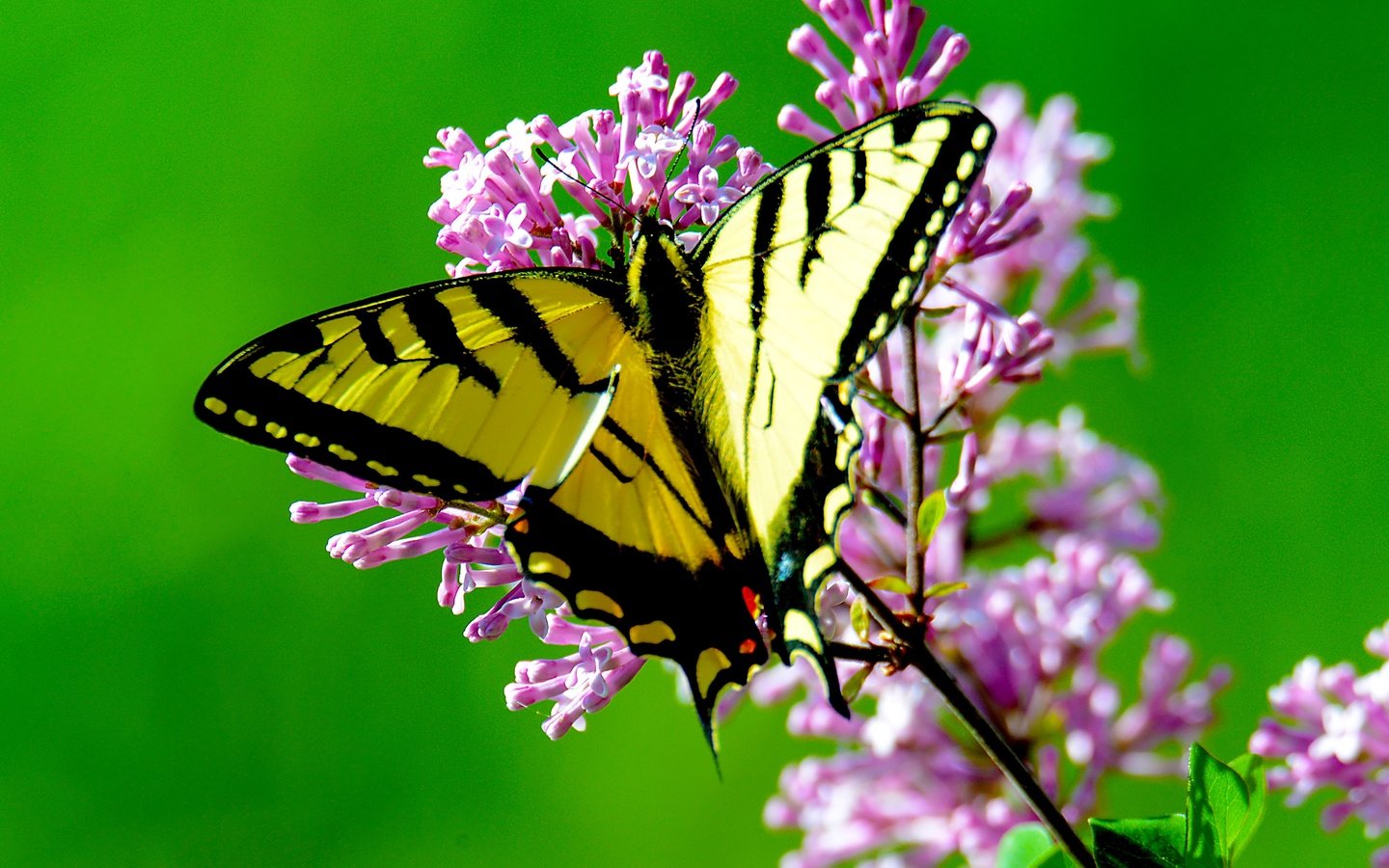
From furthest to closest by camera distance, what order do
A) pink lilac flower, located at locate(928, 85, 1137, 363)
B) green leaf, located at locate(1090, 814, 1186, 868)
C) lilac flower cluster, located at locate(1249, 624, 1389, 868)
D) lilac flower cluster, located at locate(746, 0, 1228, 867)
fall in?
pink lilac flower, located at locate(928, 85, 1137, 363) → lilac flower cluster, located at locate(746, 0, 1228, 867) → lilac flower cluster, located at locate(1249, 624, 1389, 868) → green leaf, located at locate(1090, 814, 1186, 868)

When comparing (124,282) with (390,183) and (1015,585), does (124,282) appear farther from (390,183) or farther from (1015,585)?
(1015,585)

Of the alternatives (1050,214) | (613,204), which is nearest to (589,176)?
(613,204)

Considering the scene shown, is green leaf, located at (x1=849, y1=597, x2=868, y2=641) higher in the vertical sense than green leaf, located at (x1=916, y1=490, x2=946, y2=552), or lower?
lower

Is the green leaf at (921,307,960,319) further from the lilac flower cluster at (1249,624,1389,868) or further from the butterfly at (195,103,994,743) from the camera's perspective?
the lilac flower cluster at (1249,624,1389,868)

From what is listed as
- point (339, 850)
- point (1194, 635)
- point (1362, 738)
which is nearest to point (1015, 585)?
point (1362, 738)

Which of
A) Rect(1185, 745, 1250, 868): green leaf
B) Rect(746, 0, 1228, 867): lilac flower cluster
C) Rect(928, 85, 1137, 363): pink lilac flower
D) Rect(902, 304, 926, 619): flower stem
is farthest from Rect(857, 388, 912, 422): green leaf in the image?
Rect(928, 85, 1137, 363): pink lilac flower
